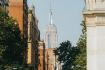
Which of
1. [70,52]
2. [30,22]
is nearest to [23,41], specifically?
[70,52]

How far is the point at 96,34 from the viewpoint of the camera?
50.4 metres

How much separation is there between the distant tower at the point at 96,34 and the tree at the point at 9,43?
46.0 meters

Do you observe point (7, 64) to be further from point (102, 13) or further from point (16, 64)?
point (102, 13)

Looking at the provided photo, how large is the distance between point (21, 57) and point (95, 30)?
55.3m

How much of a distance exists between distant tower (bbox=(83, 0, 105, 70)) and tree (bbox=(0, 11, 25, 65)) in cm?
4605

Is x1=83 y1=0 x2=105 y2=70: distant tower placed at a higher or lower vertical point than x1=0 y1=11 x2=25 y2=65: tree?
higher

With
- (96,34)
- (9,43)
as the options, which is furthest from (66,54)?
(96,34)

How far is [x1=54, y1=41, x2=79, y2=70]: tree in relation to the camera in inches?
5133

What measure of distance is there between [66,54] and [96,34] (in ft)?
273

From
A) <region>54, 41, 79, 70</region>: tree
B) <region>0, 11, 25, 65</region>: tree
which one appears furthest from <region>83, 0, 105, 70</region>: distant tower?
Result: <region>54, 41, 79, 70</region>: tree

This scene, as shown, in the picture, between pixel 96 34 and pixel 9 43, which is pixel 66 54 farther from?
pixel 96 34

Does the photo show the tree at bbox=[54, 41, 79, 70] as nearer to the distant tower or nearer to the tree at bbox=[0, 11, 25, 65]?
the tree at bbox=[0, 11, 25, 65]

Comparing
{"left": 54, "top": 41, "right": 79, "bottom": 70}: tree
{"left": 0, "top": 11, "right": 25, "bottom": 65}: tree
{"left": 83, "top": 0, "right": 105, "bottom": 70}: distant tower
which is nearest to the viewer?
{"left": 83, "top": 0, "right": 105, "bottom": 70}: distant tower

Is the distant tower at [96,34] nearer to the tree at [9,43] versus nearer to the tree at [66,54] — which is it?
the tree at [9,43]
